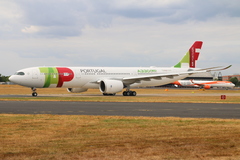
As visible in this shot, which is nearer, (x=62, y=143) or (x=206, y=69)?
(x=62, y=143)

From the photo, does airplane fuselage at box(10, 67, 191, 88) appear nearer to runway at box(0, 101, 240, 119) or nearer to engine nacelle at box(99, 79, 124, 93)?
engine nacelle at box(99, 79, 124, 93)

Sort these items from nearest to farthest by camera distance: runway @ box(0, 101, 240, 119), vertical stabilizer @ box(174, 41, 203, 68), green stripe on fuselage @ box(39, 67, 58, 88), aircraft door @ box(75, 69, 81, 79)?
runway @ box(0, 101, 240, 119), green stripe on fuselage @ box(39, 67, 58, 88), aircraft door @ box(75, 69, 81, 79), vertical stabilizer @ box(174, 41, 203, 68)

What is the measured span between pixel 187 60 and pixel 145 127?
43.2 meters

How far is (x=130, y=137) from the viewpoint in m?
11.5

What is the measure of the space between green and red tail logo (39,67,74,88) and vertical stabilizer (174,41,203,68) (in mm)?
18087

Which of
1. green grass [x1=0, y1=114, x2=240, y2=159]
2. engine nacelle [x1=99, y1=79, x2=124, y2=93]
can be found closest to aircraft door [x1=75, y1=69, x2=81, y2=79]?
engine nacelle [x1=99, y1=79, x2=124, y2=93]

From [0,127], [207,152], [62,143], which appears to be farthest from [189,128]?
[0,127]

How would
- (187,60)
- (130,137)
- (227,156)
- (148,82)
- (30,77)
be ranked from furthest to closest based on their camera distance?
A: (187,60) → (148,82) → (30,77) → (130,137) → (227,156)

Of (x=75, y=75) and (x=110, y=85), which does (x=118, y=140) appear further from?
(x=75, y=75)

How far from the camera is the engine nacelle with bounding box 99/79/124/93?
4500 centimetres

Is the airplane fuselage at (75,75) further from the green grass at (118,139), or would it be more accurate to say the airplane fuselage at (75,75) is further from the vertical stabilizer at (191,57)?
the green grass at (118,139)

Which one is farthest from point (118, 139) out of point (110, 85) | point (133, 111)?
point (110, 85)

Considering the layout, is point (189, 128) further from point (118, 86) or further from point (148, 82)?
point (148, 82)

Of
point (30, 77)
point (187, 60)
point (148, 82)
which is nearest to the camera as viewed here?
point (30, 77)
